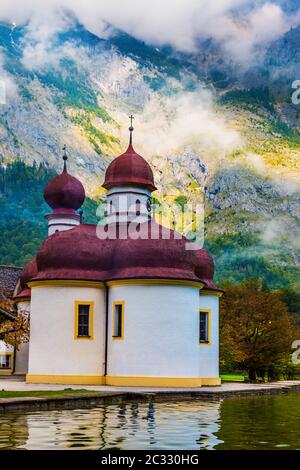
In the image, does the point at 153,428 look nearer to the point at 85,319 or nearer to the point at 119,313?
the point at 119,313

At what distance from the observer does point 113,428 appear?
57.0ft

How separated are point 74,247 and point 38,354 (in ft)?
16.7

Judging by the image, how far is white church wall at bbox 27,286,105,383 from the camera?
36719 mm

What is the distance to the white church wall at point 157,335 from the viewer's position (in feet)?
116

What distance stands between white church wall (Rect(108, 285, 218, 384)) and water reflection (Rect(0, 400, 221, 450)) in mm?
11218

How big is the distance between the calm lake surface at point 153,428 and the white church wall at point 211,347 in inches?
531

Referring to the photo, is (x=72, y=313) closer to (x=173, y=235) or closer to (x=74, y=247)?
(x=74, y=247)

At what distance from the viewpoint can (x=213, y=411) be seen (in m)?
23.5

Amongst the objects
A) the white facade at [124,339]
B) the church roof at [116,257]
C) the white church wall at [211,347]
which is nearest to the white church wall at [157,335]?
the white facade at [124,339]

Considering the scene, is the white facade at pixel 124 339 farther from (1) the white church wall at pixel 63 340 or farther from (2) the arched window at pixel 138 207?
(2) the arched window at pixel 138 207

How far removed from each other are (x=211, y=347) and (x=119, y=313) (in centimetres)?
552

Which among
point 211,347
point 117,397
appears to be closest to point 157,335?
point 211,347

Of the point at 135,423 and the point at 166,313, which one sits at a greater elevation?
the point at 166,313
